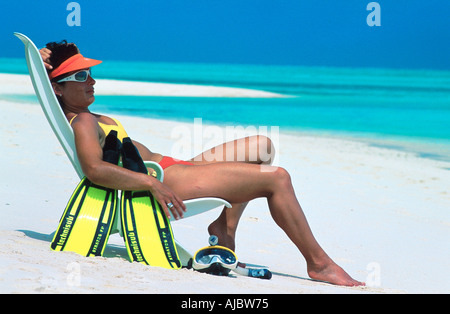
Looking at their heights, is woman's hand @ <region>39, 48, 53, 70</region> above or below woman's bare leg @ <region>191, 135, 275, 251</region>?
above

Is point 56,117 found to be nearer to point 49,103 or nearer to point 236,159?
point 49,103

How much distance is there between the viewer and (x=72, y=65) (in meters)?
3.59

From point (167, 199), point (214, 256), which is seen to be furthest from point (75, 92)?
point (214, 256)

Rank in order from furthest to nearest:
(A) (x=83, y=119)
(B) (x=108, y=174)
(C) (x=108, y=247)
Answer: (C) (x=108, y=247), (A) (x=83, y=119), (B) (x=108, y=174)

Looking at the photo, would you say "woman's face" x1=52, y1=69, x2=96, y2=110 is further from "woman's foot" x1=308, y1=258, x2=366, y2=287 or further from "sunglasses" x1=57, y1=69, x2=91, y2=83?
"woman's foot" x1=308, y1=258, x2=366, y2=287

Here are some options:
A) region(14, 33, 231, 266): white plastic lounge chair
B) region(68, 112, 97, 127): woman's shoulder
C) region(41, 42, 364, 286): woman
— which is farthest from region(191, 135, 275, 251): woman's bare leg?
region(68, 112, 97, 127): woman's shoulder

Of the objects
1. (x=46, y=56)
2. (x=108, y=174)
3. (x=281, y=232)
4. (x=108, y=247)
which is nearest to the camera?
(x=108, y=174)

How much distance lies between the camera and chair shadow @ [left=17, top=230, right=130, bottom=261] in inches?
140

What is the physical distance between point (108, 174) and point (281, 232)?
2064 mm

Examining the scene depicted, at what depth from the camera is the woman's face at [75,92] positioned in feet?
11.8

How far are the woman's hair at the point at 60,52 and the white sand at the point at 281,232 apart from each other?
970 millimetres

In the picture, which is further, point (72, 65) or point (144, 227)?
point (72, 65)

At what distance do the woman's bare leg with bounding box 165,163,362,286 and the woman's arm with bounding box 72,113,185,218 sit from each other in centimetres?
25

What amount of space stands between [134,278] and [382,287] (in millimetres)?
1456
